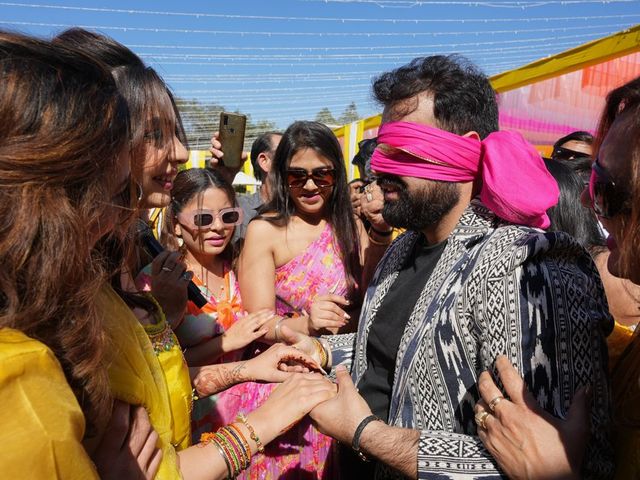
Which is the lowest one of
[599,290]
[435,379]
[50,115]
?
[435,379]

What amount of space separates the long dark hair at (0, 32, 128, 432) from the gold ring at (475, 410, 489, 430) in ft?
3.36

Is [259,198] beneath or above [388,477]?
above

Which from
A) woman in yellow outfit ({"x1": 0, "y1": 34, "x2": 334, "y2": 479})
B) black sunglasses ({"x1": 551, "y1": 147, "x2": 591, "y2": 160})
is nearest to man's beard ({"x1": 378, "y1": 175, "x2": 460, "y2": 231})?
woman in yellow outfit ({"x1": 0, "y1": 34, "x2": 334, "y2": 479})

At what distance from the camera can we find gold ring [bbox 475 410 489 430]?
150cm

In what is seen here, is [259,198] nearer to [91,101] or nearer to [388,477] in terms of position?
[388,477]

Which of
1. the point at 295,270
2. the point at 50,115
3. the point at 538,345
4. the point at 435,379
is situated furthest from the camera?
A: the point at 295,270

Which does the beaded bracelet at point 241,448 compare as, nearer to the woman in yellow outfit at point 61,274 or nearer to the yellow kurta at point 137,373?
→ the yellow kurta at point 137,373

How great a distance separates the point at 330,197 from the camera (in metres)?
3.31

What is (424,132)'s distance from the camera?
211 centimetres

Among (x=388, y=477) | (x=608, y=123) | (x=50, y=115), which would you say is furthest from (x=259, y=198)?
(x=50, y=115)

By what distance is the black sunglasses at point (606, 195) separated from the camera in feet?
4.49

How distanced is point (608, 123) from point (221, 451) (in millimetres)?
1544

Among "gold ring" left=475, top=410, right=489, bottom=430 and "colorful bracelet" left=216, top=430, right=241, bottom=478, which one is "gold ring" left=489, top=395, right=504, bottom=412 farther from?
"colorful bracelet" left=216, top=430, right=241, bottom=478

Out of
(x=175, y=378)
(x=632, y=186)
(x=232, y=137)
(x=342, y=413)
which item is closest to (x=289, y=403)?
(x=342, y=413)
